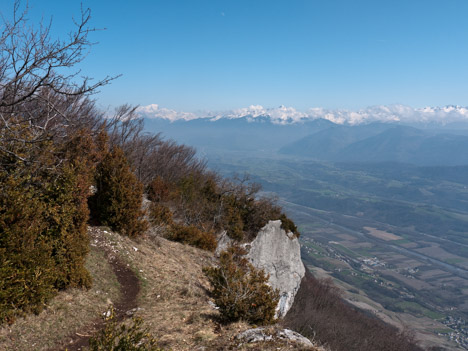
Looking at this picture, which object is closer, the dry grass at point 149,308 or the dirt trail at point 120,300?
the dry grass at point 149,308

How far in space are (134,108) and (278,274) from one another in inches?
764

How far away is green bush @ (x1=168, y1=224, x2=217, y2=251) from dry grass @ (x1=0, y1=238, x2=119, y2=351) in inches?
290

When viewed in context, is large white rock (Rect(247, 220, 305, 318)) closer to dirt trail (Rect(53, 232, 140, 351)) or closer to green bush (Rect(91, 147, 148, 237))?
green bush (Rect(91, 147, 148, 237))

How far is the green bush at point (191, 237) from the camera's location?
17.4 m

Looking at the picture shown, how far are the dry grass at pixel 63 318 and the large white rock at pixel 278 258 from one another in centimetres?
1437

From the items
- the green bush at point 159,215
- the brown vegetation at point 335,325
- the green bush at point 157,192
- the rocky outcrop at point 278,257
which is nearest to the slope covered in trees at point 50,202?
the green bush at point 159,215

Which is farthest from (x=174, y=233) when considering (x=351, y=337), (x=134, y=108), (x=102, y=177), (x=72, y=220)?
(x=351, y=337)

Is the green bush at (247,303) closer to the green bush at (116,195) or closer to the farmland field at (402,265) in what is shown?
the green bush at (116,195)

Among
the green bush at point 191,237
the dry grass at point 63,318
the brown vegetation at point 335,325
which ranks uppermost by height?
the dry grass at point 63,318

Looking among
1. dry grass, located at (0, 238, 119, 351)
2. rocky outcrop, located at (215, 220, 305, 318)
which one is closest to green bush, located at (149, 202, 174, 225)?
rocky outcrop, located at (215, 220, 305, 318)

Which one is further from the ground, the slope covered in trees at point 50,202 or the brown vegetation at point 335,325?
the slope covered in trees at point 50,202

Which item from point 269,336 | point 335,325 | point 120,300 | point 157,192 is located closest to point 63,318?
point 120,300

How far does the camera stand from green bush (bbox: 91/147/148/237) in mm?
12406

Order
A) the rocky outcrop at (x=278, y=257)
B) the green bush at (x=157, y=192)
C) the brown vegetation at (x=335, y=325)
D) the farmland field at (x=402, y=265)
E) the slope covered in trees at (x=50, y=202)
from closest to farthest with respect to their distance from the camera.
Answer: the slope covered in trees at (x=50, y=202) < the green bush at (x=157, y=192) < the rocky outcrop at (x=278, y=257) < the brown vegetation at (x=335, y=325) < the farmland field at (x=402, y=265)
